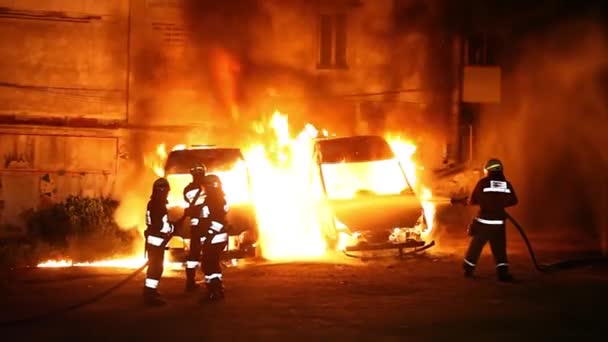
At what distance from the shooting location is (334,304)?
9.50 meters

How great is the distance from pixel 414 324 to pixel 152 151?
12.4 metres

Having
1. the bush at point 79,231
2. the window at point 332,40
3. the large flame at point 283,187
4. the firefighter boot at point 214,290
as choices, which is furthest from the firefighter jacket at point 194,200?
the window at point 332,40

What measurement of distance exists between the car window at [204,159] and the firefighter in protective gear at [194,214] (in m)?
3.22

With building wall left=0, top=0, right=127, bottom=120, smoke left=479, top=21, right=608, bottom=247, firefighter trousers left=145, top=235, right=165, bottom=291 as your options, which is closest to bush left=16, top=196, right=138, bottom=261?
building wall left=0, top=0, right=127, bottom=120

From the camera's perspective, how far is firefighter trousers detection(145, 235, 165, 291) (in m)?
9.75

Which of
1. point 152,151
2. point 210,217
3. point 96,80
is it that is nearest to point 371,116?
point 152,151

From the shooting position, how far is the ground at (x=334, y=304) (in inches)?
319

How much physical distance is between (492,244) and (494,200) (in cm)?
66

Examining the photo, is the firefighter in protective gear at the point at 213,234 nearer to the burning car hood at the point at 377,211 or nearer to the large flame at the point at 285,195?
the burning car hood at the point at 377,211

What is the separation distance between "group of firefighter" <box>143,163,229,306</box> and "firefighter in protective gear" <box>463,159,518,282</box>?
3831mm

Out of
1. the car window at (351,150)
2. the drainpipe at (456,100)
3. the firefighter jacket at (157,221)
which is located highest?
the drainpipe at (456,100)

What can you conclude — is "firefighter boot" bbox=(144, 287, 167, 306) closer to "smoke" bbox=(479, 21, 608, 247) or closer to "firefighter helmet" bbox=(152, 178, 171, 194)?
"firefighter helmet" bbox=(152, 178, 171, 194)

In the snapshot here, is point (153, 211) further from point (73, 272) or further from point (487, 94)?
point (487, 94)

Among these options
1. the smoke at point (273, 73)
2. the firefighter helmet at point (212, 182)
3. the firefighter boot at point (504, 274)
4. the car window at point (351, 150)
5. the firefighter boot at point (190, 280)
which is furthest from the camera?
the smoke at point (273, 73)
